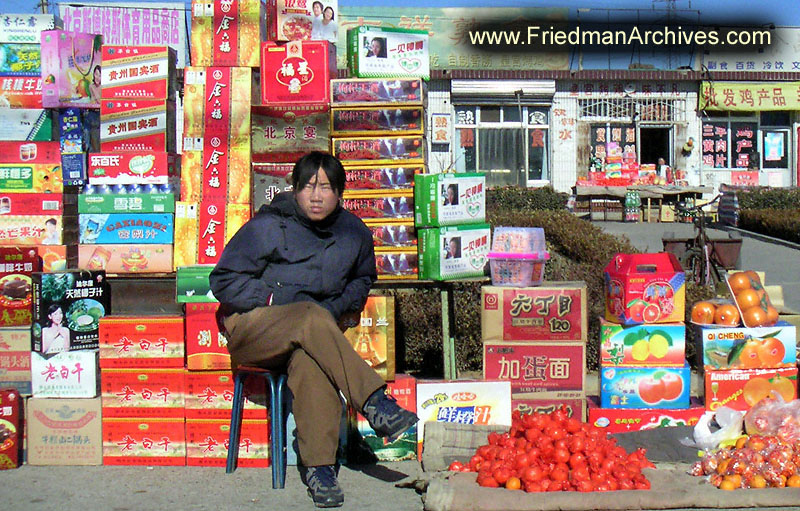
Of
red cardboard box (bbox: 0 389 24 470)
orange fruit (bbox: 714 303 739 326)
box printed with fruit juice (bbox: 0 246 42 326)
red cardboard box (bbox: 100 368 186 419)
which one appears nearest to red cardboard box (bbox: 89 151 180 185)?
box printed with fruit juice (bbox: 0 246 42 326)

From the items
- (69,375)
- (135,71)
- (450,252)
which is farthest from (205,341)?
(135,71)

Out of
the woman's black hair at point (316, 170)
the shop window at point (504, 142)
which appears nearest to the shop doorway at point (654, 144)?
the shop window at point (504, 142)

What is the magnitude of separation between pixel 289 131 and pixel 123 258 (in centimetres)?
142

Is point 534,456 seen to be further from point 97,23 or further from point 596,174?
point 97,23

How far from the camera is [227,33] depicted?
636 cm

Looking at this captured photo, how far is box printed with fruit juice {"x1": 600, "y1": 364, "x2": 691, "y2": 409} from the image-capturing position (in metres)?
5.21

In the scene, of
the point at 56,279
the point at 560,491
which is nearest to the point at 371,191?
the point at 56,279

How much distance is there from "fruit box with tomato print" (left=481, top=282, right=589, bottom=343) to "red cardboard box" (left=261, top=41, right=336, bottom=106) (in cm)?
191

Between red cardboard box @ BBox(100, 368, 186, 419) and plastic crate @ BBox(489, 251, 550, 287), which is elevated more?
plastic crate @ BBox(489, 251, 550, 287)

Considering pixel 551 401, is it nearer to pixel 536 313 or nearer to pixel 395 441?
pixel 536 313

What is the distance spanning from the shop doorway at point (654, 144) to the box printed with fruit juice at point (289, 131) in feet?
60.2

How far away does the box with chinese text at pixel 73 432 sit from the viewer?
4988mm

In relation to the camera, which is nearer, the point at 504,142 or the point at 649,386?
the point at 649,386

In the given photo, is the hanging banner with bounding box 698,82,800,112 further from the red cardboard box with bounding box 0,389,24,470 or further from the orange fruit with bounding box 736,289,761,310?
the red cardboard box with bounding box 0,389,24,470
